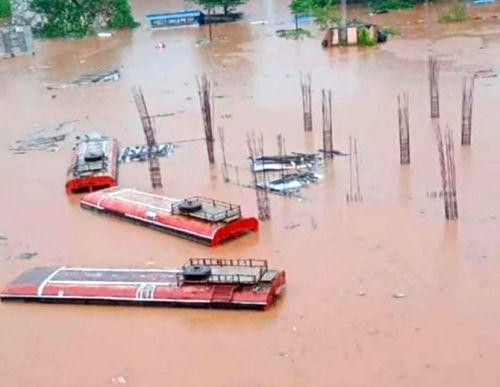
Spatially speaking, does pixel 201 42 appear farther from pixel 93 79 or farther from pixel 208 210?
pixel 208 210

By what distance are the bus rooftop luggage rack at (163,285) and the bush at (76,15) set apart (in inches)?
549

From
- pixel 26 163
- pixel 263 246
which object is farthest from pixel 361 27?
pixel 263 246

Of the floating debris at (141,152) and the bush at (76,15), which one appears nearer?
the floating debris at (141,152)

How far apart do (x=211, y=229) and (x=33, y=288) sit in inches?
70.2

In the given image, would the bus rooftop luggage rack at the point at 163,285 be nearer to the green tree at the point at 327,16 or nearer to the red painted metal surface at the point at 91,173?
the red painted metal surface at the point at 91,173

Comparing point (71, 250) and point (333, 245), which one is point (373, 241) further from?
point (71, 250)

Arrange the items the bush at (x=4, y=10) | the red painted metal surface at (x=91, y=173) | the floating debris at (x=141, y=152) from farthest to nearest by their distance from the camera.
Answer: the bush at (x=4, y=10) < the floating debris at (x=141, y=152) < the red painted metal surface at (x=91, y=173)

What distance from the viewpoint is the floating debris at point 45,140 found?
13.0m

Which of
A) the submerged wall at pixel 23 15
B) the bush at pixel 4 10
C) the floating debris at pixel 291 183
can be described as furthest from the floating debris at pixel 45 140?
the bush at pixel 4 10

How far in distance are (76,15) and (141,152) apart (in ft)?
34.5

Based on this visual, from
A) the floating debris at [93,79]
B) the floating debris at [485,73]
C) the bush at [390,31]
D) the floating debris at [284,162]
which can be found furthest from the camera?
the bush at [390,31]

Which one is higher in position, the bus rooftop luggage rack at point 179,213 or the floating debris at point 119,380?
the bus rooftop luggage rack at point 179,213

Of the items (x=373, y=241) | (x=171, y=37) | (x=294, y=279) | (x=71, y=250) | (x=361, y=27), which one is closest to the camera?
(x=294, y=279)

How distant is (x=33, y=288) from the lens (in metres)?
8.38
